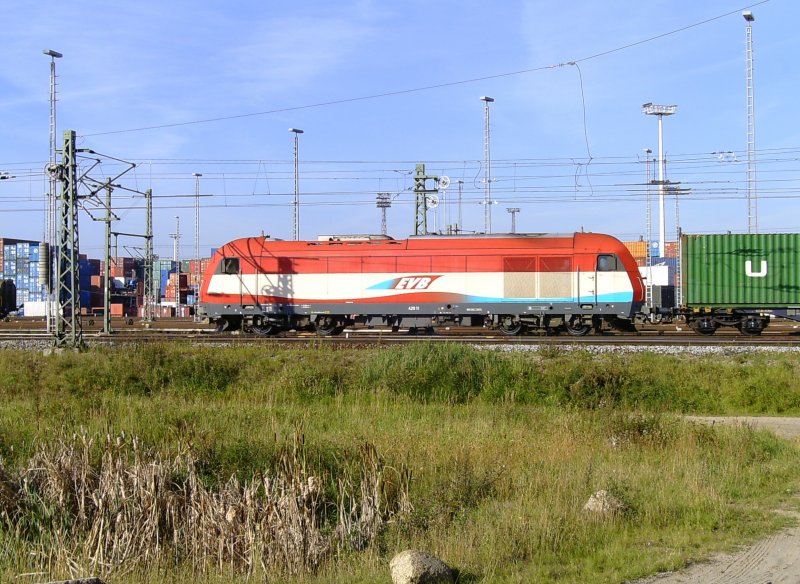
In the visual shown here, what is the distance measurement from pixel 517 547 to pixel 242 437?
595 cm

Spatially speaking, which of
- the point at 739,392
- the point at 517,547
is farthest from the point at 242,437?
the point at 739,392

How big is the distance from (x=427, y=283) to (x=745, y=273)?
13679 millimetres

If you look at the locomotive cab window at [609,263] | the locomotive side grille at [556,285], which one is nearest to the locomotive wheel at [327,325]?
the locomotive side grille at [556,285]

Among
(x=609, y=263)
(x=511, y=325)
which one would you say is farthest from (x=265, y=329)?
(x=609, y=263)

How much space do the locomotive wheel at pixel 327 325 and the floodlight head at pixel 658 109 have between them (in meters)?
37.4

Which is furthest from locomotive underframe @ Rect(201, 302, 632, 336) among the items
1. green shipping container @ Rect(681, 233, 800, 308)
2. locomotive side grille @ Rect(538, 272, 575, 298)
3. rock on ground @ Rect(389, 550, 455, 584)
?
rock on ground @ Rect(389, 550, 455, 584)

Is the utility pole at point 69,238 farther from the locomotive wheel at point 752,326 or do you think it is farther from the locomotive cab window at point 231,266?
the locomotive wheel at point 752,326

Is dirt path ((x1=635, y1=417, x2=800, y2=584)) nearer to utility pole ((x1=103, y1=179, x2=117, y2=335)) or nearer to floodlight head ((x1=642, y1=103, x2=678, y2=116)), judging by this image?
utility pole ((x1=103, y1=179, x2=117, y2=335))

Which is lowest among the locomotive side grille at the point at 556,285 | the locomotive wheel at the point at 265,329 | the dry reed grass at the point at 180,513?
the dry reed grass at the point at 180,513

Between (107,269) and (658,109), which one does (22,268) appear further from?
(658,109)

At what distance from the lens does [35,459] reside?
995cm

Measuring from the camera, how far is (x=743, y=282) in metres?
32.1

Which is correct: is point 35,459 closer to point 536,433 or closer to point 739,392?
point 536,433

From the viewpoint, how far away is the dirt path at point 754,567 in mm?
6785
